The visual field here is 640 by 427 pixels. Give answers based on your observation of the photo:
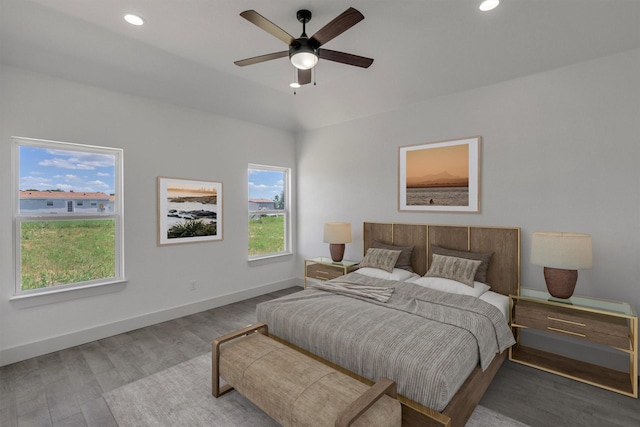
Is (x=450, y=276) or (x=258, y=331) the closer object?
(x=258, y=331)

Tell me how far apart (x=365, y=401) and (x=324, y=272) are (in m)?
2.86

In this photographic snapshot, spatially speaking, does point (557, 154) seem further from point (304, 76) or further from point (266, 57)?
point (266, 57)

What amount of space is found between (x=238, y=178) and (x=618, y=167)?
444cm

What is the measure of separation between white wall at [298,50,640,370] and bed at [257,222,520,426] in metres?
0.25

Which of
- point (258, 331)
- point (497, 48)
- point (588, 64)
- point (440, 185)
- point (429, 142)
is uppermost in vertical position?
point (497, 48)

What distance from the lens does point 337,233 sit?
14.4 ft

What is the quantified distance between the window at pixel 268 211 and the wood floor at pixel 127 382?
1.94 m

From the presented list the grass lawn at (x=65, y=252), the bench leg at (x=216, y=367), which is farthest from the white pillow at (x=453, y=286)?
the grass lawn at (x=65, y=252)

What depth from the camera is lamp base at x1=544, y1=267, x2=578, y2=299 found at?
2713mm

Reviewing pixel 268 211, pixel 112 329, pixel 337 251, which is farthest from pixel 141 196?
pixel 337 251

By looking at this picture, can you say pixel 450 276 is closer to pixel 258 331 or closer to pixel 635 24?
pixel 258 331

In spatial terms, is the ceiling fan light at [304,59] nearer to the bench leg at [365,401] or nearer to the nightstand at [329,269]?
the bench leg at [365,401]

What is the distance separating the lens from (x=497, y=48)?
2.95 metres

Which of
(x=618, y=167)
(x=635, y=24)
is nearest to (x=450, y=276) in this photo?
(x=618, y=167)
